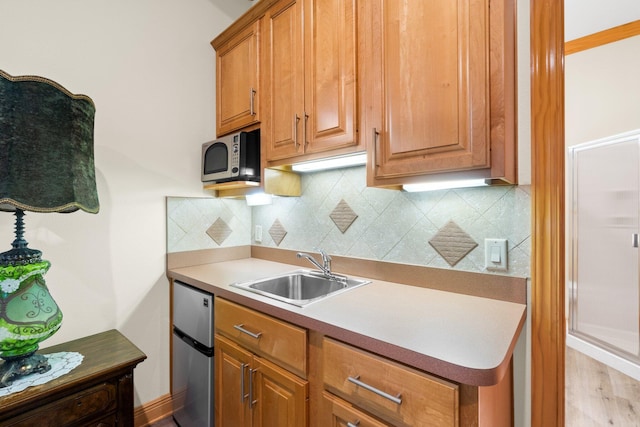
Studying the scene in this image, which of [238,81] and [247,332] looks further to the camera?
[238,81]

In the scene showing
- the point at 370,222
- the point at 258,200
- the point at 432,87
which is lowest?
the point at 370,222

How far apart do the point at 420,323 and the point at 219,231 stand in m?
1.57

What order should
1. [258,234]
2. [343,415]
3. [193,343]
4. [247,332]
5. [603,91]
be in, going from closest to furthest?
[343,415] → [247,332] → [193,343] → [258,234] → [603,91]

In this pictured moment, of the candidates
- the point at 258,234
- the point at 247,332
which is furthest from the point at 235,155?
the point at 247,332

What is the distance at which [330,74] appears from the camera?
1332mm

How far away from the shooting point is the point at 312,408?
102cm

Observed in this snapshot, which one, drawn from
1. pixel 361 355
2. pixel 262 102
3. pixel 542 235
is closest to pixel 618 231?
pixel 542 235

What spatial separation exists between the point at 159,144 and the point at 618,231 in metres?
3.49

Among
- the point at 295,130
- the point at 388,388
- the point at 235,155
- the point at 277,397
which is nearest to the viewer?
the point at 388,388

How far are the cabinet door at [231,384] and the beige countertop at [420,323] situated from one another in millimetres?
245

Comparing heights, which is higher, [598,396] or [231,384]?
[231,384]

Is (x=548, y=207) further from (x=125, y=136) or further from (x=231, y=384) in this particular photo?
(x=125, y=136)

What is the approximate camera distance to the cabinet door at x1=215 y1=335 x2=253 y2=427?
4.11ft

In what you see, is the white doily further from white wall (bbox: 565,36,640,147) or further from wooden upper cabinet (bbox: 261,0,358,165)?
white wall (bbox: 565,36,640,147)
